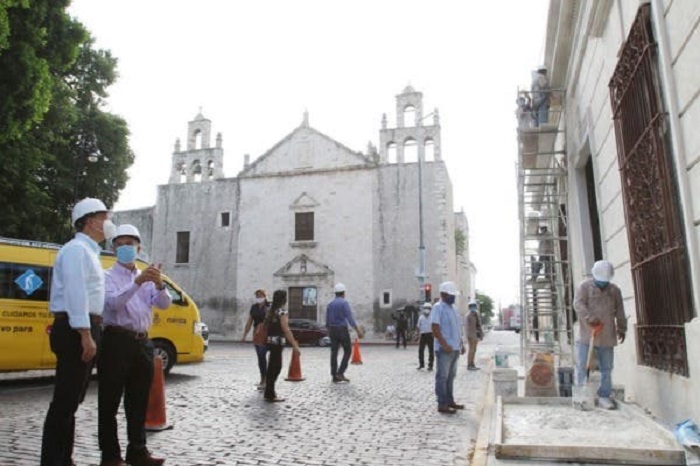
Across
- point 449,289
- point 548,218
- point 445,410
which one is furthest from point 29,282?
point 548,218

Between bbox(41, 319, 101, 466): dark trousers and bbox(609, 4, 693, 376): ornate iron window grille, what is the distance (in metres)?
4.81

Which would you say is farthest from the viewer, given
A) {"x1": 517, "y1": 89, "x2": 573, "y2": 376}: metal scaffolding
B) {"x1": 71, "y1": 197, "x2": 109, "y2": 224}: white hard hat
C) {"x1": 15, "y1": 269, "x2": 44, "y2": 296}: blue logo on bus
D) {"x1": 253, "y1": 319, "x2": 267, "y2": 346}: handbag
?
{"x1": 517, "y1": 89, "x2": 573, "y2": 376}: metal scaffolding

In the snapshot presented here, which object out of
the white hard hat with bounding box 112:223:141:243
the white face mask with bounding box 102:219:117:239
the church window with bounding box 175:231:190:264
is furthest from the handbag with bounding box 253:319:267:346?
the church window with bounding box 175:231:190:264

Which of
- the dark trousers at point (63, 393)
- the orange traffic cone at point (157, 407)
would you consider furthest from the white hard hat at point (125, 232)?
the orange traffic cone at point (157, 407)

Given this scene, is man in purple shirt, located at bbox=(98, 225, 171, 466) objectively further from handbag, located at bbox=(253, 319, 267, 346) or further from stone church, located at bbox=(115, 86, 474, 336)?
stone church, located at bbox=(115, 86, 474, 336)

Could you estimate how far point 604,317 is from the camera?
6.23 metres

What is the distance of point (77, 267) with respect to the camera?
3795 millimetres

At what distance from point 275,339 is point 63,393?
14.8ft

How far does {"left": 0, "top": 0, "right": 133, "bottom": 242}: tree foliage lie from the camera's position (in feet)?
40.1

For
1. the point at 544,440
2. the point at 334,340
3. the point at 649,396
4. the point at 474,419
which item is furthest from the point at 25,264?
the point at 649,396

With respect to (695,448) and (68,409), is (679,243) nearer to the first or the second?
(695,448)

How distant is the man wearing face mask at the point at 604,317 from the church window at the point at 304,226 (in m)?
25.9

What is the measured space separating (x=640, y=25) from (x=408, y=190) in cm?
2508

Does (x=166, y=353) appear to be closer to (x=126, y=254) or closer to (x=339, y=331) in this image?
(x=339, y=331)
